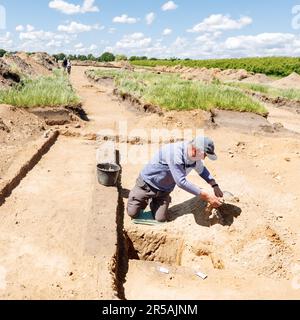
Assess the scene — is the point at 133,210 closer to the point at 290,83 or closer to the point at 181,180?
the point at 181,180

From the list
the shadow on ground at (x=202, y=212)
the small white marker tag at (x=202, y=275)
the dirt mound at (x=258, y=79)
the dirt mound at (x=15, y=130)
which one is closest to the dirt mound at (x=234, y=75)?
the dirt mound at (x=258, y=79)

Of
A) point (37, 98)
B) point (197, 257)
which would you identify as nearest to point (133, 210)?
point (197, 257)

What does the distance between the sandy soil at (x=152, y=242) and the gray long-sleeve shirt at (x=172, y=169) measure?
1.86ft

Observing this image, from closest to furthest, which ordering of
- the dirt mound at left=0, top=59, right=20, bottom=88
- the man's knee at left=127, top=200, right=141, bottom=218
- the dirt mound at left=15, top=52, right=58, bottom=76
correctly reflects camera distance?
the man's knee at left=127, top=200, right=141, bottom=218 < the dirt mound at left=0, top=59, right=20, bottom=88 < the dirt mound at left=15, top=52, right=58, bottom=76

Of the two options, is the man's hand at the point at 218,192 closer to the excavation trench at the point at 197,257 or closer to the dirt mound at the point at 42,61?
the excavation trench at the point at 197,257

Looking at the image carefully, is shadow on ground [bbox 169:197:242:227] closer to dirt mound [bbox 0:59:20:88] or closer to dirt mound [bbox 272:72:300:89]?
dirt mound [bbox 0:59:20:88]

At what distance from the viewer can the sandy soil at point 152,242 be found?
3.64m

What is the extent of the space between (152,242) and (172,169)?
3.28 feet

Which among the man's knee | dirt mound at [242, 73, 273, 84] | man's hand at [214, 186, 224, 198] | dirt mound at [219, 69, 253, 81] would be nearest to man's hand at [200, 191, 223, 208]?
man's hand at [214, 186, 224, 198]

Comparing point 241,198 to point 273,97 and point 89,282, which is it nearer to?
point 89,282

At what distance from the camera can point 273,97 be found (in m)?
20.3

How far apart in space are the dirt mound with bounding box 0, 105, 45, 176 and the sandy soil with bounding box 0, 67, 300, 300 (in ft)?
2.11

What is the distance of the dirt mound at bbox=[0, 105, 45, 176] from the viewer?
710 centimetres
